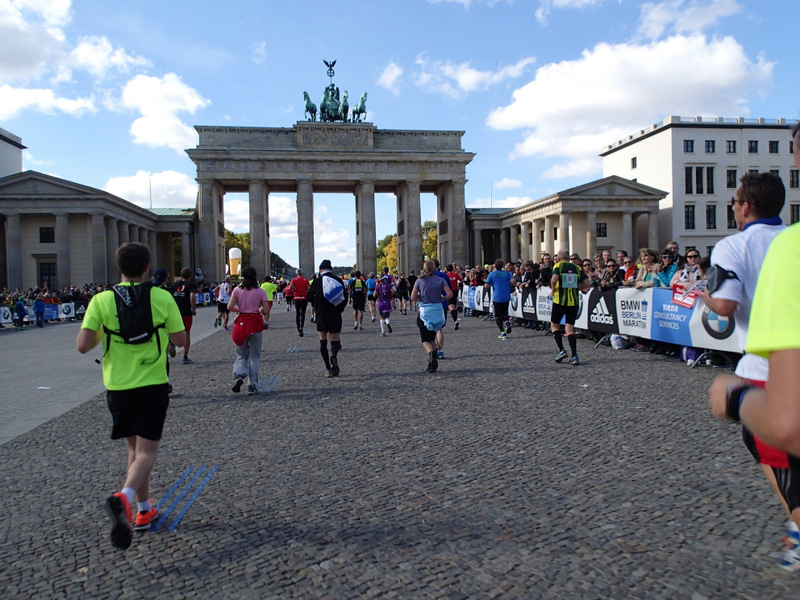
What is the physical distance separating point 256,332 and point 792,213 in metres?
74.3

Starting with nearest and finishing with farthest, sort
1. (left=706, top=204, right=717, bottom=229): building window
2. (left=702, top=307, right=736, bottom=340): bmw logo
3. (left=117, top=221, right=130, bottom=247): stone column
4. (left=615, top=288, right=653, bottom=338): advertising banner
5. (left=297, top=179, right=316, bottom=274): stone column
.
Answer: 1. (left=702, top=307, right=736, bottom=340): bmw logo
2. (left=615, top=288, right=653, bottom=338): advertising banner
3. (left=117, top=221, right=130, bottom=247): stone column
4. (left=297, top=179, right=316, bottom=274): stone column
5. (left=706, top=204, right=717, bottom=229): building window

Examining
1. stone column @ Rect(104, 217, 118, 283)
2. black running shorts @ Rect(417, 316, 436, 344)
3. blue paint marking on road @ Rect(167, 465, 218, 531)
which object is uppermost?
stone column @ Rect(104, 217, 118, 283)

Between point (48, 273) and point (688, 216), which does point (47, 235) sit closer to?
point (48, 273)

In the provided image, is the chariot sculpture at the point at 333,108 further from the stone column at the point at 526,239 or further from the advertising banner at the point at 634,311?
the advertising banner at the point at 634,311

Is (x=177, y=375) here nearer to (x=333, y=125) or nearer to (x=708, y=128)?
(x=333, y=125)

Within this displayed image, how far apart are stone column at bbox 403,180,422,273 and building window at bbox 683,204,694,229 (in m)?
29.7

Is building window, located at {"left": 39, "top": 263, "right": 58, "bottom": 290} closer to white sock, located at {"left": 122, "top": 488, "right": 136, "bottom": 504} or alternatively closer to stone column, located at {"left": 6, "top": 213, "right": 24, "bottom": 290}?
stone column, located at {"left": 6, "top": 213, "right": 24, "bottom": 290}

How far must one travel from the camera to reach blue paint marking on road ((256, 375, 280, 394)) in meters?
9.27

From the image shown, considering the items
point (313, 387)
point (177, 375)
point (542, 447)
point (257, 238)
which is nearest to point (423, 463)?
point (542, 447)

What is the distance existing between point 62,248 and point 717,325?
166 feet

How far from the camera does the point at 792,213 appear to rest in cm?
6694

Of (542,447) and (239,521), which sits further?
(542,447)

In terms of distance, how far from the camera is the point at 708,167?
67438 millimetres

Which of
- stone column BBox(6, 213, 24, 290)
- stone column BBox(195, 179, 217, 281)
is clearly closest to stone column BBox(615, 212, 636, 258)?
stone column BBox(195, 179, 217, 281)
